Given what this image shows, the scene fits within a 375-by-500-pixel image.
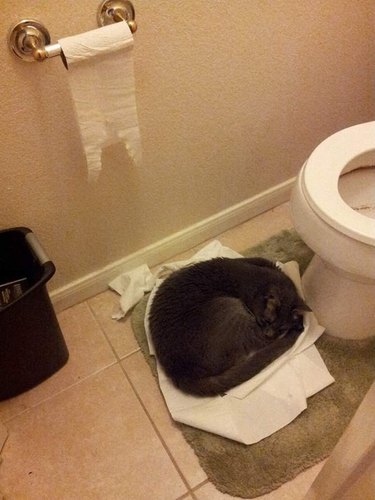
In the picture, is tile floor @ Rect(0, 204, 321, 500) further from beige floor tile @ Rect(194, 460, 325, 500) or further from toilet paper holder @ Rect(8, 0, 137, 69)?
toilet paper holder @ Rect(8, 0, 137, 69)

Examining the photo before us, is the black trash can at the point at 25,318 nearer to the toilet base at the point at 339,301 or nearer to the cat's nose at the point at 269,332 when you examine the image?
the cat's nose at the point at 269,332

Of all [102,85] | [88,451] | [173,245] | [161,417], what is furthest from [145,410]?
[102,85]

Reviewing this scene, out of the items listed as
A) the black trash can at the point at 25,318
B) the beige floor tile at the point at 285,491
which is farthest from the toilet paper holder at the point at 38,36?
the beige floor tile at the point at 285,491

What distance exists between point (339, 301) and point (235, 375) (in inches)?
11.8

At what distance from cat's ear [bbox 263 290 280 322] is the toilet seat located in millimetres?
255

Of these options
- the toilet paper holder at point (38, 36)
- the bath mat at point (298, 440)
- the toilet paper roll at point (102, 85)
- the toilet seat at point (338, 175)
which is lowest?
the bath mat at point (298, 440)

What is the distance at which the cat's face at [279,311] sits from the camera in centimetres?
100

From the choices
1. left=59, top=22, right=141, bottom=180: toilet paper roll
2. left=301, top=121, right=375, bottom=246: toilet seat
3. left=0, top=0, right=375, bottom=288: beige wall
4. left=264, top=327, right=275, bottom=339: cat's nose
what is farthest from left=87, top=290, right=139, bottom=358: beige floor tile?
left=301, top=121, right=375, bottom=246: toilet seat

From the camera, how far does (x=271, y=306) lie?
992mm

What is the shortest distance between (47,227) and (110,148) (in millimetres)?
235

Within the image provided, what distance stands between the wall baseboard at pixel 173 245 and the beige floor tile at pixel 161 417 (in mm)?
233

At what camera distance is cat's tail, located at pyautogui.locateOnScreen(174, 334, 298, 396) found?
0.94 meters

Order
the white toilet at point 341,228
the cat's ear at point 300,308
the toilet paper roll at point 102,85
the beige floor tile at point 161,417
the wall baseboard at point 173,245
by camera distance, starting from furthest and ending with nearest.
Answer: the wall baseboard at point 173,245 → the cat's ear at point 300,308 → the beige floor tile at point 161,417 → the white toilet at point 341,228 → the toilet paper roll at point 102,85

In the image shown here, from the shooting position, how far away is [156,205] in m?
1.14
